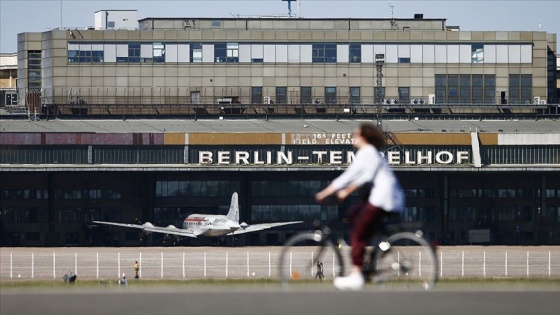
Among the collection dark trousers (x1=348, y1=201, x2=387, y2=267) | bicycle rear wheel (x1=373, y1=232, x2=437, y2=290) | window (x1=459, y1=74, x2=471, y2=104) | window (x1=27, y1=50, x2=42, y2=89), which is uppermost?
window (x1=27, y1=50, x2=42, y2=89)

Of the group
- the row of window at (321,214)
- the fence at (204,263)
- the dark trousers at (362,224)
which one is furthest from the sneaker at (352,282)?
the row of window at (321,214)

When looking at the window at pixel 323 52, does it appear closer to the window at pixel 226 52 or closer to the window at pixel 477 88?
the window at pixel 226 52

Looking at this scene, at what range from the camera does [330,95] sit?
14688cm

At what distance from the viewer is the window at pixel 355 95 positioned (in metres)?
147

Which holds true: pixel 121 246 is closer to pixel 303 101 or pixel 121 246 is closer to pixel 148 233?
pixel 148 233

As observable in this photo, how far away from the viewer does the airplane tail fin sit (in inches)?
4875

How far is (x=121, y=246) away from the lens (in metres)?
129

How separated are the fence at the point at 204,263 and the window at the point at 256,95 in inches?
1044

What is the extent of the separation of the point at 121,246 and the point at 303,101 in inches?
1171

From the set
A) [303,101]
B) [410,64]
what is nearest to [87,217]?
[303,101]

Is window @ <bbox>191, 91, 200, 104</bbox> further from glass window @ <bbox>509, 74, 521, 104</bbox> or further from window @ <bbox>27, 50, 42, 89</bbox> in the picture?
glass window @ <bbox>509, 74, 521, 104</bbox>

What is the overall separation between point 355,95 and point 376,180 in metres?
125

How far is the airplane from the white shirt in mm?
100599

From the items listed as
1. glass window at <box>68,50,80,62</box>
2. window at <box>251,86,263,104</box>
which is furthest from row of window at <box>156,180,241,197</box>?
glass window at <box>68,50,80,62</box>
